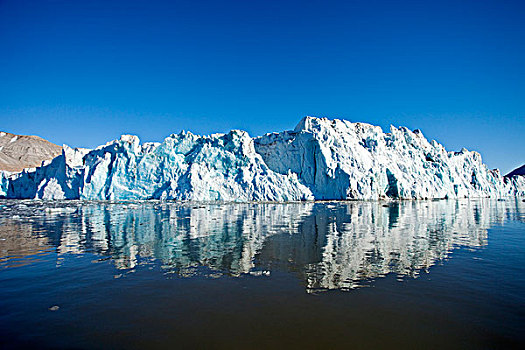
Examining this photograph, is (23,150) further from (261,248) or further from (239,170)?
(261,248)

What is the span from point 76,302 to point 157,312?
1.75 meters

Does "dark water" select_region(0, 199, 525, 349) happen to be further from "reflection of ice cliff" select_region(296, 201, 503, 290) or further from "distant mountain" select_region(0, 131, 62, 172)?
Answer: "distant mountain" select_region(0, 131, 62, 172)

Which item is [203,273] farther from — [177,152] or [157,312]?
[177,152]

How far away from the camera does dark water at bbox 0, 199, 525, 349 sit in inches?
163

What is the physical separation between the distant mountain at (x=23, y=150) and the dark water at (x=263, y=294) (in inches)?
5351

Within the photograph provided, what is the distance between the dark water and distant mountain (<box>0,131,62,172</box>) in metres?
136

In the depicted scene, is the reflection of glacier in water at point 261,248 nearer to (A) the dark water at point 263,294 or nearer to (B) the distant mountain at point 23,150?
(A) the dark water at point 263,294

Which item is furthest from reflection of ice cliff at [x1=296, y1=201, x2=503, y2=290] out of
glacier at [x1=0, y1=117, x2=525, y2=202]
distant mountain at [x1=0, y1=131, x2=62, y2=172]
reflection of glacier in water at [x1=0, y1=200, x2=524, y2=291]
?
distant mountain at [x1=0, y1=131, x2=62, y2=172]

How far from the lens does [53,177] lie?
161ft

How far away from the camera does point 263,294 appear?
18.9 feet

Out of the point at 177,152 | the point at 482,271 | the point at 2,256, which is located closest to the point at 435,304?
the point at 482,271

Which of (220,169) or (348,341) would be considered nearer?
(348,341)

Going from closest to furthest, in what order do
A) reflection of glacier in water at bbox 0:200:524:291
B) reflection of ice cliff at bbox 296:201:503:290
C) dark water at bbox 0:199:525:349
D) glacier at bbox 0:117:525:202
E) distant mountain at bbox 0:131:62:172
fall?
dark water at bbox 0:199:525:349, reflection of ice cliff at bbox 296:201:503:290, reflection of glacier in water at bbox 0:200:524:291, glacier at bbox 0:117:525:202, distant mountain at bbox 0:131:62:172

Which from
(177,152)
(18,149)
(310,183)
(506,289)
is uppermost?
(18,149)
